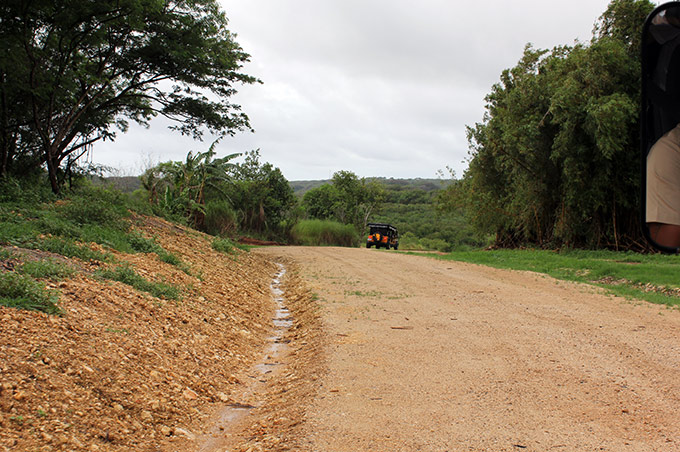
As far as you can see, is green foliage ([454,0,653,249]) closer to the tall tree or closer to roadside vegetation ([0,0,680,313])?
roadside vegetation ([0,0,680,313])

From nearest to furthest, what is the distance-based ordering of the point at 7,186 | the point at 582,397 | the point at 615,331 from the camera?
the point at 582,397
the point at 615,331
the point at 7,186

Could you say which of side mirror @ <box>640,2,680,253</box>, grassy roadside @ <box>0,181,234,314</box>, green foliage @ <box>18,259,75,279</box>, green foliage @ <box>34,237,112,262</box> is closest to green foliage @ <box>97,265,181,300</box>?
grassy roadside @ <box>0,181,234,314</box>

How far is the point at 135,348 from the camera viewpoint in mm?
4922

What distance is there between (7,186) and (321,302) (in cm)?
797

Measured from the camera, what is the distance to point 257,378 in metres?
5.76

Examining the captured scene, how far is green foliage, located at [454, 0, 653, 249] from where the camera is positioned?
1853 cm

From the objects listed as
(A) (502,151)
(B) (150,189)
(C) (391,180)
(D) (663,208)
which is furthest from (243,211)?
(C) (391,180)

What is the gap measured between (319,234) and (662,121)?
121 feet

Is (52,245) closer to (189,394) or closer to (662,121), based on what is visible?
(189,394)

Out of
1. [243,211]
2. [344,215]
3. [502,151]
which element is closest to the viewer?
[502,151]

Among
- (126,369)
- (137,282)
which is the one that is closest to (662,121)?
(126,369)

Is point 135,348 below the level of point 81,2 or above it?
below

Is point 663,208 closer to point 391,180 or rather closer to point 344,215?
point 344,215

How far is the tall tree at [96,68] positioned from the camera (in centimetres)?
1212
